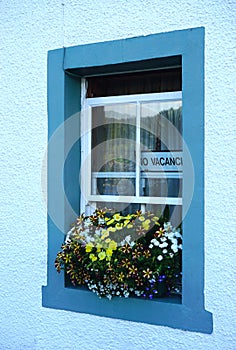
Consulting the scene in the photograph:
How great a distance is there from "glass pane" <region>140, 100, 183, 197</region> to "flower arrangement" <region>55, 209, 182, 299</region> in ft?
0.90

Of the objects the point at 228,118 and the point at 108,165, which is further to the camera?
the point at 108,165

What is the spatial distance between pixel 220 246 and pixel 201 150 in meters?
0.60

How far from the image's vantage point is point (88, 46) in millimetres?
3479

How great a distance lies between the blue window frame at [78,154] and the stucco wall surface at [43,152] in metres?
0.05

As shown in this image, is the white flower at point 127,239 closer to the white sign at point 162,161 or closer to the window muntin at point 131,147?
the window muntin at point 131,147

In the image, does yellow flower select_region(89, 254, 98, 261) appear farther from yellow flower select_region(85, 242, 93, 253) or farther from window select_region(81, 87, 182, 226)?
window select_region(81, 87, 182, 226)

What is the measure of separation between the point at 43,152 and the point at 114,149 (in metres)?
0.54

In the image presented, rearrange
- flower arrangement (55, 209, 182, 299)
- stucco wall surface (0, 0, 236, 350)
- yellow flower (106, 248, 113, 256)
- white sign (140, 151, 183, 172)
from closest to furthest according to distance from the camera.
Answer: stucco wall surface (0, 0, 236, 350) → flower arrangement (55, 209, 182, 299) → yellow flower (106, 248, 113, 256) → white sign (140, 151, 183, 172)

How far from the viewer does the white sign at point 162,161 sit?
11.6ft

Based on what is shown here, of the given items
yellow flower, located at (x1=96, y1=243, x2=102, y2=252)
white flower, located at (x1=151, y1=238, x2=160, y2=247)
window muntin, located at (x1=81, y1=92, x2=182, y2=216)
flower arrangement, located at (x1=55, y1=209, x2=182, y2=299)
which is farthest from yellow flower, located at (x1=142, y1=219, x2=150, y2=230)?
yellow flower, located at (x1=96, y1=243, x2=102, y2=252)

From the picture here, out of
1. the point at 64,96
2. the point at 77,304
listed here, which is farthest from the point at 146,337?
the point at 64,96

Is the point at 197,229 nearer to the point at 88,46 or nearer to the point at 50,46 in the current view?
the point at 88,46

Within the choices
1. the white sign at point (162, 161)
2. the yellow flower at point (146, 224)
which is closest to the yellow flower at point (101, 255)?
the yellow flower at point (146, 224)

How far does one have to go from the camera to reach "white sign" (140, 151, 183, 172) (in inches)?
139
